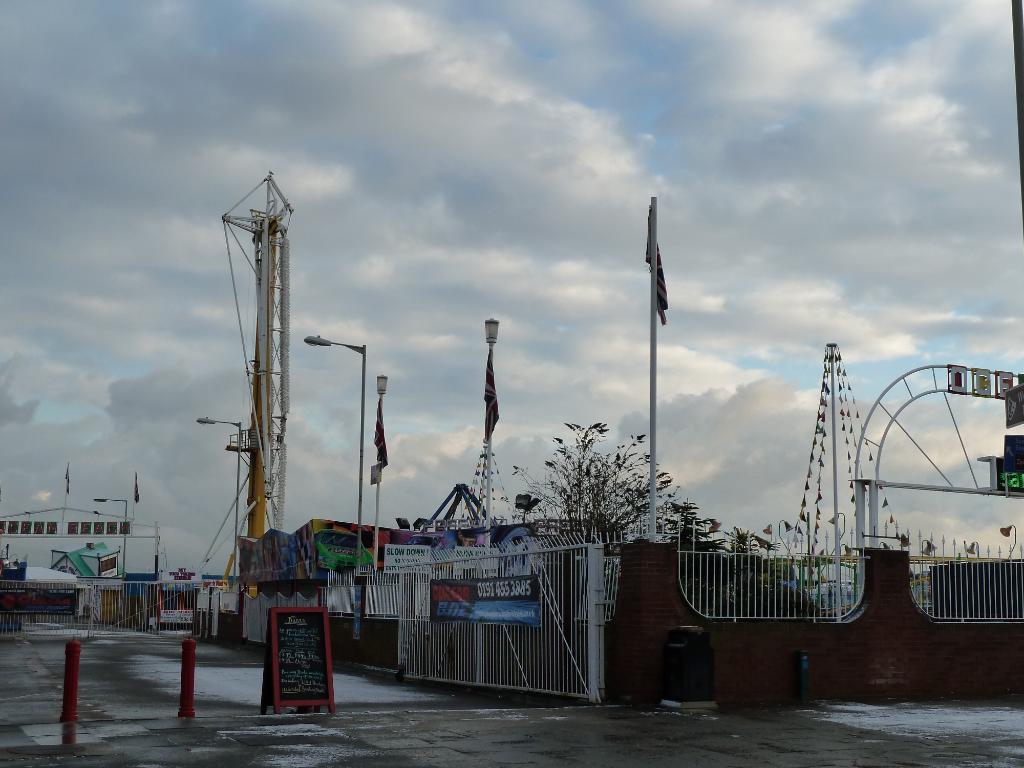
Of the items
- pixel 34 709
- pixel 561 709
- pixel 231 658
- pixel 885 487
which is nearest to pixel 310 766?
pixel 561 709

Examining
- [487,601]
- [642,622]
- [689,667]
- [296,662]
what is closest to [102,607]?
[487,601]

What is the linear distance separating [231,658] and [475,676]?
1526 cm

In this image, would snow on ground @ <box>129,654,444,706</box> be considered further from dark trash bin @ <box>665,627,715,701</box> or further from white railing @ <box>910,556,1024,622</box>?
white railing @ <box>910,556,1024,622</box>

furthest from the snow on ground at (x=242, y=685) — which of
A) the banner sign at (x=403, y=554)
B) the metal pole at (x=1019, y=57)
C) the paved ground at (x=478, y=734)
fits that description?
the metal pole at (x=1019, y=57)

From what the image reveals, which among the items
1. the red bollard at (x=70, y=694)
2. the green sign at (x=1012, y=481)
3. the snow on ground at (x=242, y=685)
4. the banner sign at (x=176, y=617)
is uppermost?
the green sign at (x=1012, y=481)

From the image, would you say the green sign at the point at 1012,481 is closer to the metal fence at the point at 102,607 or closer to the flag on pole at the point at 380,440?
the flag on pole at the point at 380,440

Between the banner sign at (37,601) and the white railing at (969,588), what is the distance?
4339 centimetres

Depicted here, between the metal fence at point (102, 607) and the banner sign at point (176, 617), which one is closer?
the metal fence at point (102, 607)

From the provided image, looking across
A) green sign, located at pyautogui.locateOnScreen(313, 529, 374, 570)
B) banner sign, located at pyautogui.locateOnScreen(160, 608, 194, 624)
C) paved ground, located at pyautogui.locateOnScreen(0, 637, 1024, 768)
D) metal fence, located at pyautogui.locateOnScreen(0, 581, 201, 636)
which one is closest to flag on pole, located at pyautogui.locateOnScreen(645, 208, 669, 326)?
paved ground, located at pyautogui.locateOnScreen(0, 637, 1024, 768)

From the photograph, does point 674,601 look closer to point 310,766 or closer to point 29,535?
point 310,766

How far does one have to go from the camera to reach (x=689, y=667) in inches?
738

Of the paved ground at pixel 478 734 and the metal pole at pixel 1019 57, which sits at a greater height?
the metal pole at pixel 1019 57

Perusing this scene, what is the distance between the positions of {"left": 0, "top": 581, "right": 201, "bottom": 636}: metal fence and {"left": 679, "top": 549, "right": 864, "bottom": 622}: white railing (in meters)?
40.9

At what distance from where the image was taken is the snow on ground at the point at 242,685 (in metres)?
20.9
